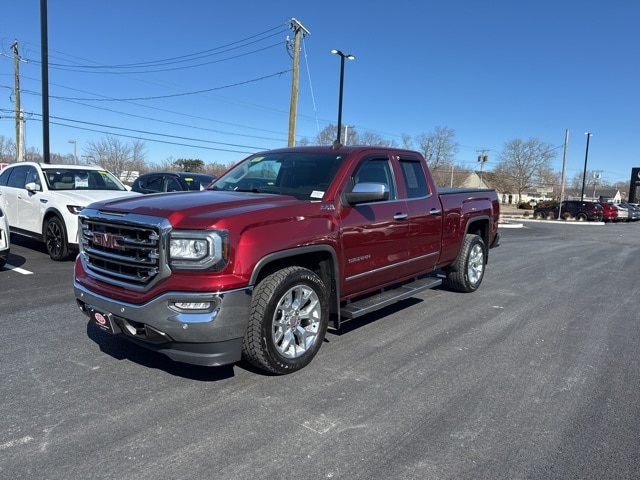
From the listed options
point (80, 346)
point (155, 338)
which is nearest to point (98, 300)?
point (155, 338)

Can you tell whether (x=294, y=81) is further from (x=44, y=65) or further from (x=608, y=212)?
(x=608, y=212)

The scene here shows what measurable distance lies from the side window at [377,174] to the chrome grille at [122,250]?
6.71ft

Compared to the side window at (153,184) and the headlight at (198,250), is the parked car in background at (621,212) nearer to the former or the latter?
the side window at (153,184)

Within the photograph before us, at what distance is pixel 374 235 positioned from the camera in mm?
4566

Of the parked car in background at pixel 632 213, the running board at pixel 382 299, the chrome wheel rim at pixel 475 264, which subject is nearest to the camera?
the running board at pixel 382 299

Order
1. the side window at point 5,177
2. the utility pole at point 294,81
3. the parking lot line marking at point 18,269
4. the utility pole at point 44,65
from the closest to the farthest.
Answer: the parking lot line marking at point 18,269
the side window at point 5,177
the utility pole at point 44,65
the utility pole at point 294,81

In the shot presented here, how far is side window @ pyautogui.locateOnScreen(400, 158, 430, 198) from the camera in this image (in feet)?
17.8

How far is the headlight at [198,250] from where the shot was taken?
3168mm

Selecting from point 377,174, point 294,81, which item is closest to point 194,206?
point 377,174

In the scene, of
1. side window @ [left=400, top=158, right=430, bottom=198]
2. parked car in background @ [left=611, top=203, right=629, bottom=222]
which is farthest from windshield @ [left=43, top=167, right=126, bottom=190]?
parked car in background @ [left=611, top=203, right=629, bottom=222]

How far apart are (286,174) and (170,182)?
7794 millimetres

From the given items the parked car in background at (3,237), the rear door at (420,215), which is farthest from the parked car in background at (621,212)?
the parked car in background at (3,237)

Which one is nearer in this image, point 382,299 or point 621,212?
point 382,299

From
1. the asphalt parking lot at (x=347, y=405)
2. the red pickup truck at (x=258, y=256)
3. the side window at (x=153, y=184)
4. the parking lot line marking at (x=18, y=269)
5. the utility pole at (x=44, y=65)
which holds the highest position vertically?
the utility pole at (x=44, y=65)
